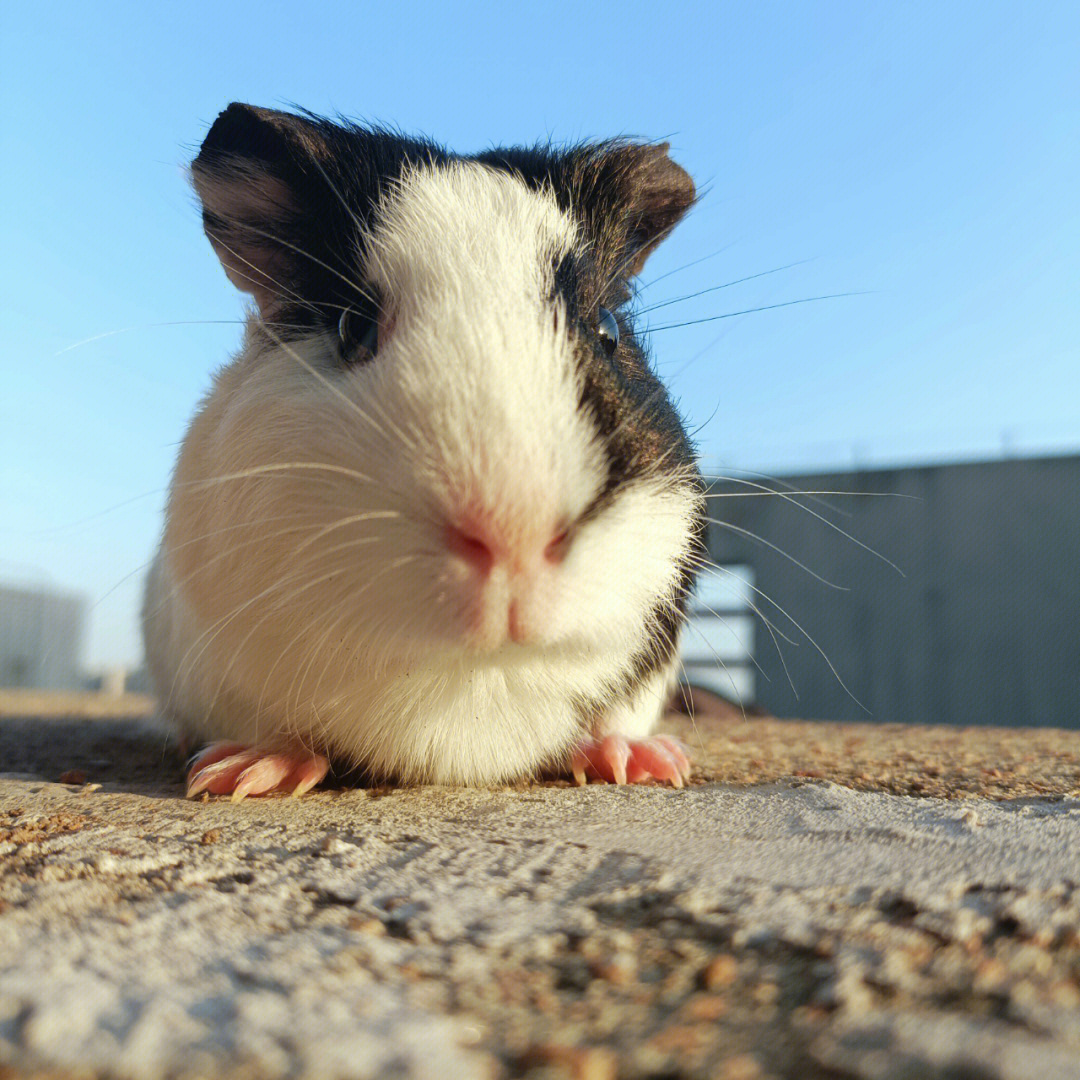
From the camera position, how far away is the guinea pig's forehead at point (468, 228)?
215cm

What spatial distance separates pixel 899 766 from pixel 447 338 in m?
2.06

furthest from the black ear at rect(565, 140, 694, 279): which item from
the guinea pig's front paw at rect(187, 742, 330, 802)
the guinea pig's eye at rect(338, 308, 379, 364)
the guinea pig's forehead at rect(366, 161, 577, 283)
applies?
the guinea pig's front paw at rect(187, 742, 330, 802)

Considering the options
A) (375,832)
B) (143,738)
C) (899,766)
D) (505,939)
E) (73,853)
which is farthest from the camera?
(143,738)

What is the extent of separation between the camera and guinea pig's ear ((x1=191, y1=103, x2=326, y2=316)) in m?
2.47

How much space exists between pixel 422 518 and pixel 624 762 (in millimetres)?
1239

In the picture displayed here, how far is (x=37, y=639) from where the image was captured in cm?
1532

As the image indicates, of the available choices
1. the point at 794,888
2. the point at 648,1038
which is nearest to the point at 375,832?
the point at 794,888

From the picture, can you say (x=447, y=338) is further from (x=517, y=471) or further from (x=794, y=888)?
(x=794, y=888)

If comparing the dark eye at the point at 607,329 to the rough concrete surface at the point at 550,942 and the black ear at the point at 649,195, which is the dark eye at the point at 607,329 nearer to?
the black ear at the point at 649,195

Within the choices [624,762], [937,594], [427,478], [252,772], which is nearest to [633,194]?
[427,478]

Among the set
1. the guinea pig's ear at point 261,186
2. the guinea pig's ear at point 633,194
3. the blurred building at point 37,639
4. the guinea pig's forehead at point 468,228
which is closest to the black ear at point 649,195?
the guinea pig's ear at point 633,194

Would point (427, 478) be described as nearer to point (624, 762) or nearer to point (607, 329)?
point (607, 329)

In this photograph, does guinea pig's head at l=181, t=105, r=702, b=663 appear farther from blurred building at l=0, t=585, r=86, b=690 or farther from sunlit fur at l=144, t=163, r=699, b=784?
blurred building at l=0, t=585, r=86, b=690

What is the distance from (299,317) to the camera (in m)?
2.41
